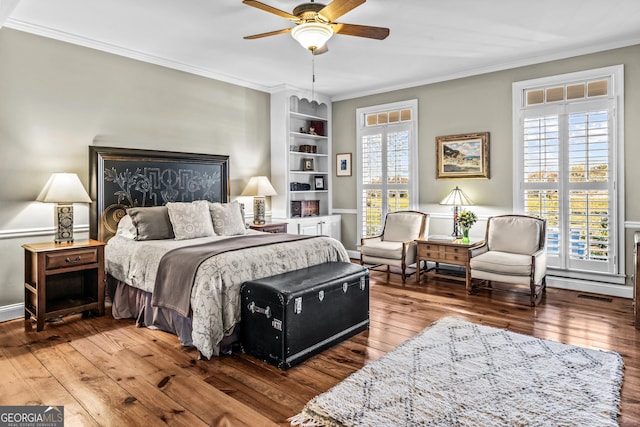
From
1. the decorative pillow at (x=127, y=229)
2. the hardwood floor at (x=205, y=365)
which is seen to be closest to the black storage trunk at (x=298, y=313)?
the hardwood floor at (x=205, y=365)

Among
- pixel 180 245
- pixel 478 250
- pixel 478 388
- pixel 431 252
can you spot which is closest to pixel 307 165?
pixel 431 252

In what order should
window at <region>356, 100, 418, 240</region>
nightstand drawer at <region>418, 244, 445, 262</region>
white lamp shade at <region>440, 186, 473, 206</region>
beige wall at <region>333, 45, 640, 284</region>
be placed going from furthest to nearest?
1. window at <region>356, 100, 418, 240</region>
2. white lamp shade at <region>440, 186, 473, 206</region>
3. nightstand drawer at <region>418, 244, 445, 262</region>
4. beige wall at <region>333, 45, 640, 284</region>

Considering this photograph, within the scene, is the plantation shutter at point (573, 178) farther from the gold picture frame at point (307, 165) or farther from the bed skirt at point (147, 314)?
the bed skirt at point (147, 314)

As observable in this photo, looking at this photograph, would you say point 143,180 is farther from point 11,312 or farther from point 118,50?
point 11,312

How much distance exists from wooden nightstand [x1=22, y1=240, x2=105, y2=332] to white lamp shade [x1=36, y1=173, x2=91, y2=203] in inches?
16.7

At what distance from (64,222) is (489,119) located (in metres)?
5.12

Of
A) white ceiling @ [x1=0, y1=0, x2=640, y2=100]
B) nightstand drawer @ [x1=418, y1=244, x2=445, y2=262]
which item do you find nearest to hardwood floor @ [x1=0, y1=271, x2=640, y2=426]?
nightstand drawer @ [x1=418, y1=244, x2=445, y2=262]

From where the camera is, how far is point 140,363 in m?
2.87

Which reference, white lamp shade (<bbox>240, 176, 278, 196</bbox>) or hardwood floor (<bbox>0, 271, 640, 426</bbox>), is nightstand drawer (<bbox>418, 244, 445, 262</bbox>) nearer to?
hardwood floor (<bbox>0, 271, 640, 426</bbox>)

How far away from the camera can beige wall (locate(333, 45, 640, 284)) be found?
4414mm

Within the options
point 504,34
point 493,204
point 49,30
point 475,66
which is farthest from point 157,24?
point 493,204

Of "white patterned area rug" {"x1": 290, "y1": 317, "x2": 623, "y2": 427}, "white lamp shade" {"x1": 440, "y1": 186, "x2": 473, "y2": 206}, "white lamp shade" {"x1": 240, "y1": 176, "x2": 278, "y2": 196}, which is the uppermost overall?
"white lamp shade" {"x1": 240, "y1": 176, "x2": 278, "y2": 196}

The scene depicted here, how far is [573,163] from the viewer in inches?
186

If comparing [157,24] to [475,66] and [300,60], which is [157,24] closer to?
[300,60]
